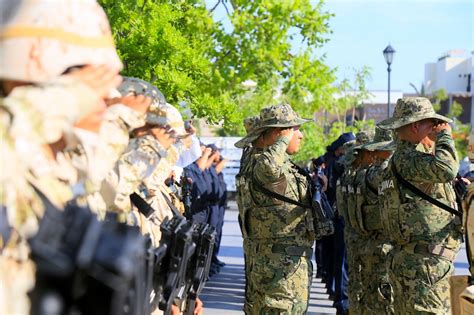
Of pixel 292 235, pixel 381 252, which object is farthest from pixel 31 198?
pixel 381 252

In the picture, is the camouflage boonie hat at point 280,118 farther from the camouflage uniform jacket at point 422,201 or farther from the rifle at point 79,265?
the rifle at point 79,265

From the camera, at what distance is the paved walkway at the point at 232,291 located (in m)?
9.75

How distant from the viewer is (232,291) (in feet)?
36.7

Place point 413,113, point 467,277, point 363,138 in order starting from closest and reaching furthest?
point 467,277, point 413,113, point 363,138

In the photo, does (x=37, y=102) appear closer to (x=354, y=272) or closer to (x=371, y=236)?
(x=371, y=236)

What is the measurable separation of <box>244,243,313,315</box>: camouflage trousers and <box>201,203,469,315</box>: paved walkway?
10.1 ft

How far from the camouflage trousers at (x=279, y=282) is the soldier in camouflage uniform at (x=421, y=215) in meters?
0.78

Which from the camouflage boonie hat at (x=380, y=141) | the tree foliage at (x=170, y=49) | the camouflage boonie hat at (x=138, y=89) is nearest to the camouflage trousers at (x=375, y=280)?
the camouflage boonie hat at (x=380, y=141)

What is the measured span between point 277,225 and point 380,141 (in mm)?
1740

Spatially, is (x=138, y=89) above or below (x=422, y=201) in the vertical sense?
above

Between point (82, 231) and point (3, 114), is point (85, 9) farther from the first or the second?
point (82, 231)

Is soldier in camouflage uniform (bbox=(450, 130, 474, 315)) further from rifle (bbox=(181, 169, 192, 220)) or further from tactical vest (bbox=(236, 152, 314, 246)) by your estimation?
rifle (bbox=(181, 169, 192, 220))

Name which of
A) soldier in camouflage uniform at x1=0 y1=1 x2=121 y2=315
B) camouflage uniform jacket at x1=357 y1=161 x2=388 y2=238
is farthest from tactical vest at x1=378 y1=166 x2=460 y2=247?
soldier in camouflage uniform at x1=0 y1=1 x2=121 y2=315

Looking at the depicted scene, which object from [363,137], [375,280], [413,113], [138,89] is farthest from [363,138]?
[138,89]
